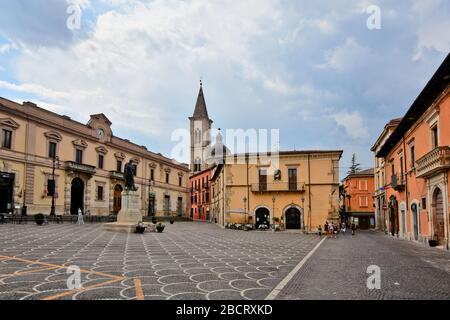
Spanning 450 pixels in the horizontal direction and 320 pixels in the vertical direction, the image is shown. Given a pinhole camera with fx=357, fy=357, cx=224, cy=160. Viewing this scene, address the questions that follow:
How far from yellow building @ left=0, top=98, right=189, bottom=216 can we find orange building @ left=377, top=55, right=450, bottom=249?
106ft

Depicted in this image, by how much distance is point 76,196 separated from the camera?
138 feet

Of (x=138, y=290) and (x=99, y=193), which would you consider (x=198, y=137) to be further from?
(x=138, y=290)

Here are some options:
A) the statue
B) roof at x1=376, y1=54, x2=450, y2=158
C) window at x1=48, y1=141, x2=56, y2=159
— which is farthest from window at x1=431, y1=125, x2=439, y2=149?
window at x1=48, y1=141, x2=56, y2=159

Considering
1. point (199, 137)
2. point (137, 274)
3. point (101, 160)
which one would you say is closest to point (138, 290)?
point (137, 274)

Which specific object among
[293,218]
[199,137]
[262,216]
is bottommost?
[293,218]

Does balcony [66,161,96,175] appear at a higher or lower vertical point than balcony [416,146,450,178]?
higher

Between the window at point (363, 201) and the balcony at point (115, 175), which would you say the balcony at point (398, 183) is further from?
the balcony at point (115, 175)

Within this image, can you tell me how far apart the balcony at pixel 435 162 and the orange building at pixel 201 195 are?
4680cm

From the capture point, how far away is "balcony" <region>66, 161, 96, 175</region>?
39625 mm

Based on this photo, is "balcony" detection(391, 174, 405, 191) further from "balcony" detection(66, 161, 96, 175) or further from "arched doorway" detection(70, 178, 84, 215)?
"arched doorway" detection(70, 178, 84, 215)

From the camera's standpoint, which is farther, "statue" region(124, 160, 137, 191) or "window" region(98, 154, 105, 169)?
"window" region(98, 154, 105, 169)

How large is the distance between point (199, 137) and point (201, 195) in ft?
61.1

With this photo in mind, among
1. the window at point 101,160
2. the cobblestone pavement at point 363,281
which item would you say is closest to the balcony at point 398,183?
the cobblestone pavement at point 363,281

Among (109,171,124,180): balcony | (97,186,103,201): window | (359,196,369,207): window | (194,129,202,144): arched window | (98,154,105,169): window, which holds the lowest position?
(359,196,369,207): window
